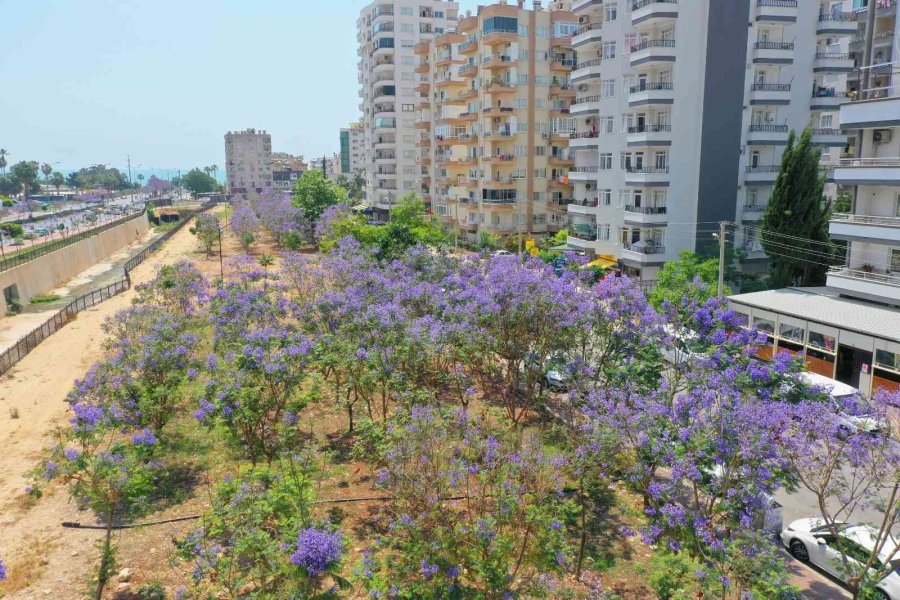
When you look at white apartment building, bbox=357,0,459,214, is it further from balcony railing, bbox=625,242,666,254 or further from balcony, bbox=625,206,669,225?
balcony railing, bbox=625,242,666,254

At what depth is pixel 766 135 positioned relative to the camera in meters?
40.1

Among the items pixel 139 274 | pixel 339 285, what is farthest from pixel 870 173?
pixel 139 274

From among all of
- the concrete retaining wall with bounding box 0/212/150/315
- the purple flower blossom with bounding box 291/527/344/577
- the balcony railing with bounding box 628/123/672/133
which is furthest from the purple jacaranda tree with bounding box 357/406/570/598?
the concrete retaining wall with bounding box 0/212/150/315

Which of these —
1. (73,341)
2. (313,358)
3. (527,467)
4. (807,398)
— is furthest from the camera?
(73,341)

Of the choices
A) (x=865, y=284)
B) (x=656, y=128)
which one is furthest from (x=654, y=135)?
(x=865, y=284)

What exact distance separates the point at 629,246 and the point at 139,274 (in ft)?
135

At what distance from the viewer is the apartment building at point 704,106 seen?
38844 millimetres

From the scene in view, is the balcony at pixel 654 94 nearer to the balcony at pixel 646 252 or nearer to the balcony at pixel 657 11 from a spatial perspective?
the balcony at pixel 657 11

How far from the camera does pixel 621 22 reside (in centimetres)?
4234

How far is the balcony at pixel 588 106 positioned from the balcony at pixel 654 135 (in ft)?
19.3

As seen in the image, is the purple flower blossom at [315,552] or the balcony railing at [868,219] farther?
the balcony railing at [868,219]

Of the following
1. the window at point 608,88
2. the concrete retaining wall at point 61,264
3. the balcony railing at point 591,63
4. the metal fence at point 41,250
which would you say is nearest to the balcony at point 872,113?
the window at point 608,88

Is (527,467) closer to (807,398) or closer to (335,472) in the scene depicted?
(807,398)

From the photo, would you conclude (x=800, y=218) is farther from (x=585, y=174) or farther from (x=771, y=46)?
(x=585, y=174)
